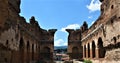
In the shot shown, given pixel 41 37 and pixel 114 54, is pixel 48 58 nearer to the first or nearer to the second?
pixel 41 37

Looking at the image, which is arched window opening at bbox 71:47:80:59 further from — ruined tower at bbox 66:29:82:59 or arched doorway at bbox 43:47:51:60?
arched doorway at bbox 43:47:51:60

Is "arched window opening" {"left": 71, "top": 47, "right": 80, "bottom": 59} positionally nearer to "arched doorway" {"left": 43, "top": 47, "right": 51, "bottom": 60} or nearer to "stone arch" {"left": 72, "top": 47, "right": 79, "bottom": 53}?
"stone arch" {"left": 72, "top": 47, "right": 79, "bottom": 53}

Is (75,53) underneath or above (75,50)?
underneath

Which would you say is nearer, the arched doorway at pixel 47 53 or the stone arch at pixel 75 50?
the arched doorway at pixel 47 53

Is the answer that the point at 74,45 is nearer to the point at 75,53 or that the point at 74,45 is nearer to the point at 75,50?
the point at 75,50

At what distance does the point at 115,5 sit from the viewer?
9.92 meters

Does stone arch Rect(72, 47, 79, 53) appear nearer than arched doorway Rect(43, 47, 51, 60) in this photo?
No

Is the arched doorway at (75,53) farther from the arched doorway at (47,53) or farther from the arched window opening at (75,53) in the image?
the arched doorway at (47,53)

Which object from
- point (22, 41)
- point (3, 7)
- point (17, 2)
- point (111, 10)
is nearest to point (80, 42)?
point (22, 41)

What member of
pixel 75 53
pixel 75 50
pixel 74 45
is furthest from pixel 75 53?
pixel 74 45

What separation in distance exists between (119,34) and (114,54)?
121cm

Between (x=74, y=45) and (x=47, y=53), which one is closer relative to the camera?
(x=47, y=53)

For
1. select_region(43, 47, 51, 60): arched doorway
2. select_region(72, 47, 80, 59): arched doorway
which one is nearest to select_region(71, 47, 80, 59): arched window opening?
select_region(72, 47, 80, 59): arched doorway

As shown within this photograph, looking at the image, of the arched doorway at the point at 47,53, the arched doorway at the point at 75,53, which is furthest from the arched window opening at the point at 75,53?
the arched doorway at the point at 47,53
